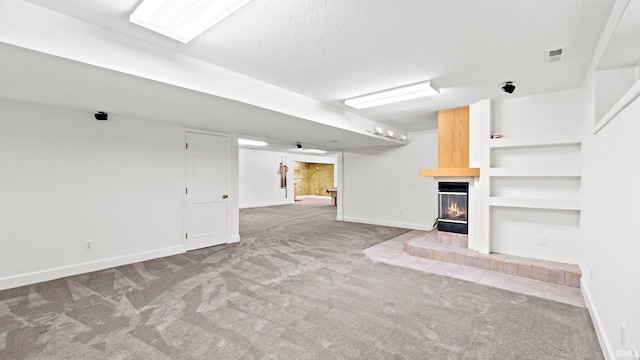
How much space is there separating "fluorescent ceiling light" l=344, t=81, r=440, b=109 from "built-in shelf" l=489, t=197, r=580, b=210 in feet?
6.06

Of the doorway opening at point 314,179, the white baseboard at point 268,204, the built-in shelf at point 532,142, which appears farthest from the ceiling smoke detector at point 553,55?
the doorway opening at point 314,179

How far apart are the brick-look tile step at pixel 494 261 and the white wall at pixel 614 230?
45cm

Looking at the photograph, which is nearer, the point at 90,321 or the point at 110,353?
the point at 110,353

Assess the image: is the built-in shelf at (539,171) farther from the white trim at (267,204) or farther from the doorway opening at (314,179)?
the doorway opening at (314,179)

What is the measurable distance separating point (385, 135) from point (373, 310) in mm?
3950

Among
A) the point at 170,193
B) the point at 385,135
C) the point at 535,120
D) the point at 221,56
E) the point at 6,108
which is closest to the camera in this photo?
the point at 221,56

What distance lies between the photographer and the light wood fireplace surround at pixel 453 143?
4.38 metres

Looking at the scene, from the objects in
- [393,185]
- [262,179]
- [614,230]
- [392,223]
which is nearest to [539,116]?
[614,230]

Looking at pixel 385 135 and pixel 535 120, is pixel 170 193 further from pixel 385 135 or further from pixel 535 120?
pixel 535 120

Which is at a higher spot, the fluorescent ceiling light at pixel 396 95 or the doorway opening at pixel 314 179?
the fluorescent ceiling light at pixel 396 95

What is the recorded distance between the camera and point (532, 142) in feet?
12.3

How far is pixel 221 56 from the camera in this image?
102 inches

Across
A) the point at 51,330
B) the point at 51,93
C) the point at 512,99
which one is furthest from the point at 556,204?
the point at 51,93

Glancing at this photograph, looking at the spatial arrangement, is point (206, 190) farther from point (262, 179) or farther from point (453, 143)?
point (262, 179)
